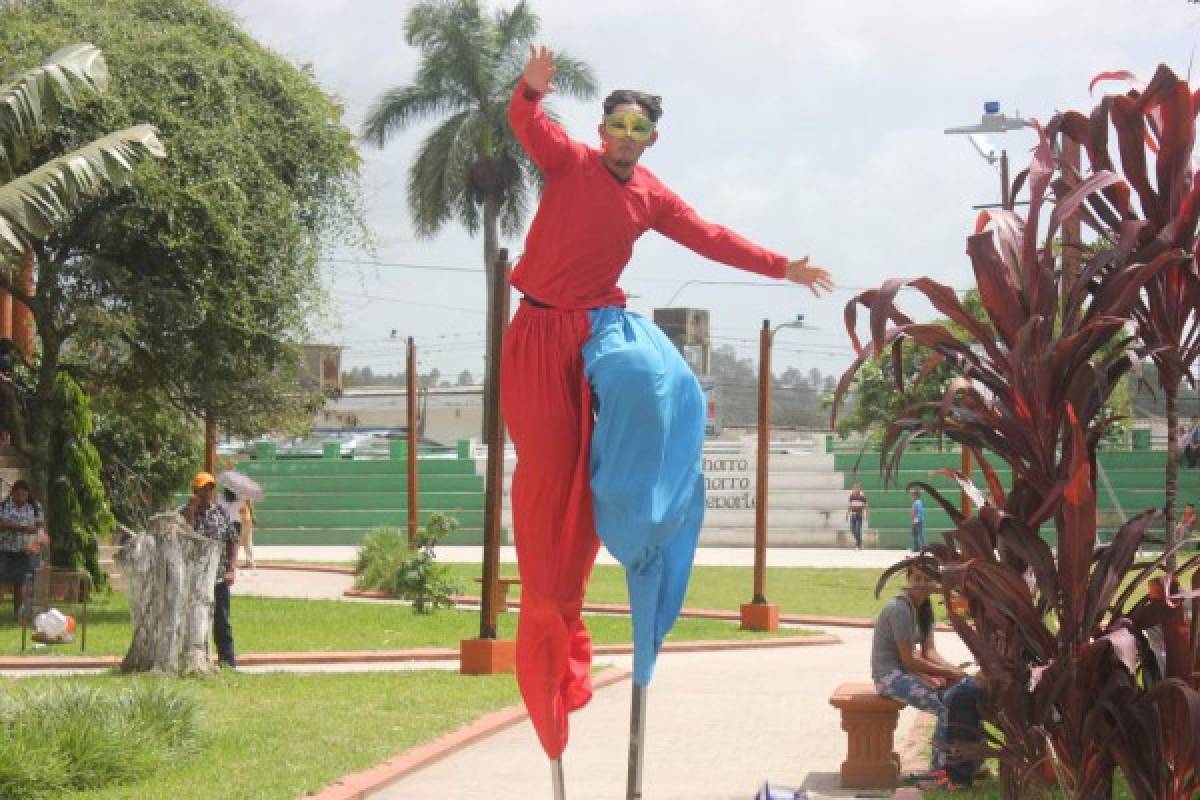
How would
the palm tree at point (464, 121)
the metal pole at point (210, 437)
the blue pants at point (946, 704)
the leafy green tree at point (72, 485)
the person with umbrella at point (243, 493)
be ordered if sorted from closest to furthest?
the blue pants at point (946, 704), the leafy green tree at point (72, 485), the metal pole at point (210, 437), the person with umbrella at point (243, 493), the palm tree at point (464, 121)

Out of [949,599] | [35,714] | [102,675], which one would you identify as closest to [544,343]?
[949,599]

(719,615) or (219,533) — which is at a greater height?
(219,533)

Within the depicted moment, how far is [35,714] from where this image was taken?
23.7 ft

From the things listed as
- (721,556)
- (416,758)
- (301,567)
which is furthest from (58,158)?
(721,556)

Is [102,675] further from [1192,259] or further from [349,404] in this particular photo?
[349,404]

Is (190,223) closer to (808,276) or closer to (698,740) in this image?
(698,740)

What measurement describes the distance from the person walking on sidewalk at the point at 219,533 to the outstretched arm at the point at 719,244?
6.60 m

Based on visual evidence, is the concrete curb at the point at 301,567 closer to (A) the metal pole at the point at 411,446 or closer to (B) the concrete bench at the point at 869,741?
(A) the metal pole at the point at 411,446

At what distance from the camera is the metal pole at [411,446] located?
20812 mm

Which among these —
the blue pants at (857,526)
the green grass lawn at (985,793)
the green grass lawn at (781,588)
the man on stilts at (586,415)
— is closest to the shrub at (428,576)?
the green grass lawn at (781,588)

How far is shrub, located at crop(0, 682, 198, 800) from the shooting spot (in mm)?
6613

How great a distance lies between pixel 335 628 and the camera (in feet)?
52.4

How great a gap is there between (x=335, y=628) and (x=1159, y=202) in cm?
1196

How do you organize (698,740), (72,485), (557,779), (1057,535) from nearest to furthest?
1. (1057,535)
2. (557,779)
3. (698,740)
4. (72,485)
